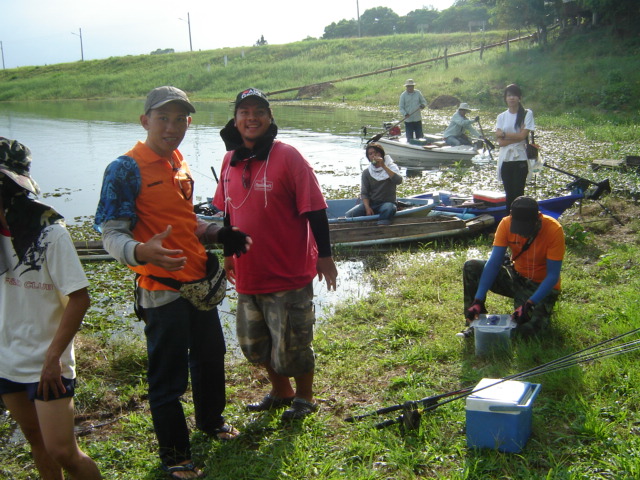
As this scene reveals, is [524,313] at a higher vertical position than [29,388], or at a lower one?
lower

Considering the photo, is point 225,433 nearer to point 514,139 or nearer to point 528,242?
point 528,242

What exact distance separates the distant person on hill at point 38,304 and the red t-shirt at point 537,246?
10.8 feet

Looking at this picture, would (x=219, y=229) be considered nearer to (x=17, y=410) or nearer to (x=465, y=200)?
(x=17, y=410)

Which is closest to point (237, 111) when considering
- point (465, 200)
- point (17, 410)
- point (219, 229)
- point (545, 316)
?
point (219, 229)

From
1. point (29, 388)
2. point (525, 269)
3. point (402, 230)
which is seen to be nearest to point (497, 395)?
point (525, 269)

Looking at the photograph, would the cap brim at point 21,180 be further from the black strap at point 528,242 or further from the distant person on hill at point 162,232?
the black strap at point 528,242

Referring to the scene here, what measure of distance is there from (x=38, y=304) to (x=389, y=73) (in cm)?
3960

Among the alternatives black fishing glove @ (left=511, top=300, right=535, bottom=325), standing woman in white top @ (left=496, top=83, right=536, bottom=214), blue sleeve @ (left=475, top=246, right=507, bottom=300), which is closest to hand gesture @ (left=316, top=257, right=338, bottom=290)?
blue sleeve @ (left=475, top=246, right=507, bottom=300)

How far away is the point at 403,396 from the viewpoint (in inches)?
168

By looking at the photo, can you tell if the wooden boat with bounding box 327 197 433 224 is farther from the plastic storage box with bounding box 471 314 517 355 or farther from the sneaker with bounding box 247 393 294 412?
the sneaker with bounding box 247 393 294 412

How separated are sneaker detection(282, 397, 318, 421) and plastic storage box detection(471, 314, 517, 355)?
54.3 inches

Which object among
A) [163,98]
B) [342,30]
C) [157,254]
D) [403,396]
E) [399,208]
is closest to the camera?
[157,254]

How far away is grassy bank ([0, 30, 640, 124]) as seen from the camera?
2309 centimetres

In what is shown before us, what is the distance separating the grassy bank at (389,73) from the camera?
23094mm
